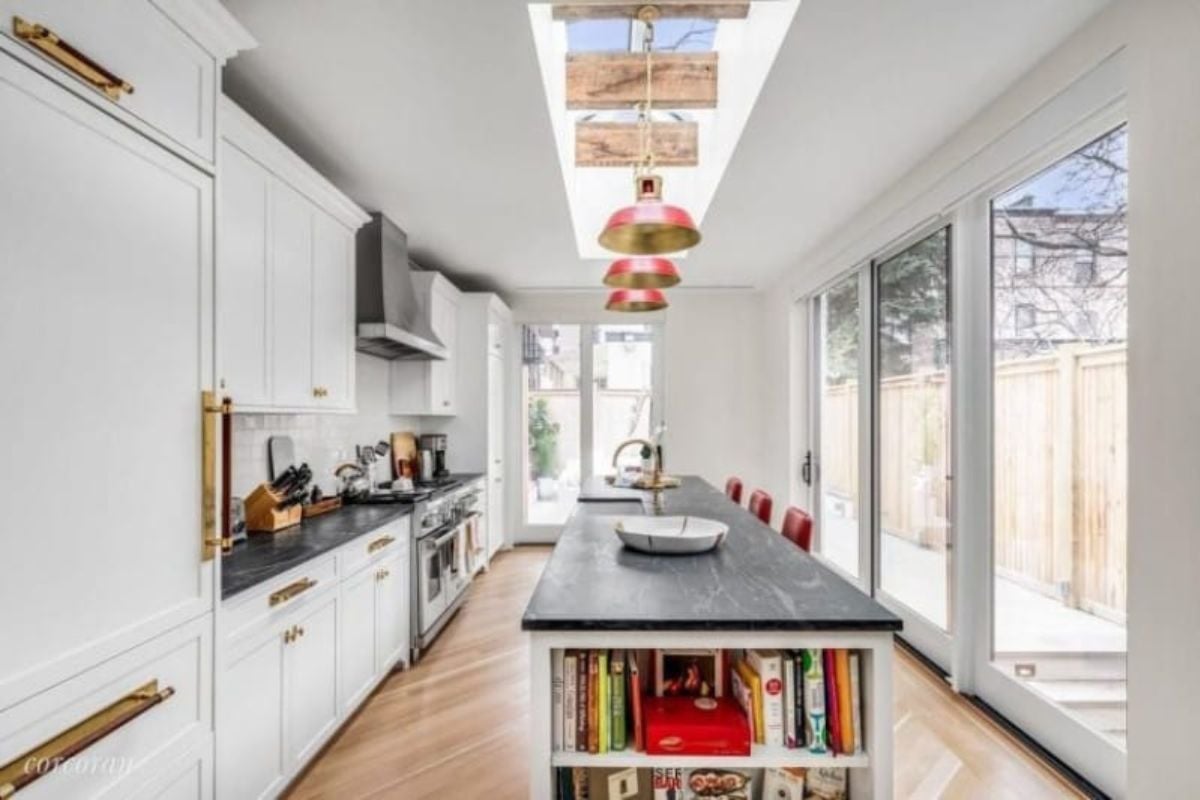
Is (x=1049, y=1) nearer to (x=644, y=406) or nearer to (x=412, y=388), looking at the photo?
(x=412, y=388)

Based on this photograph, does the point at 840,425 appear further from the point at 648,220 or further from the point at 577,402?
the point at 648,220

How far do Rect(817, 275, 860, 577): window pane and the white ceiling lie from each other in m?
0.91

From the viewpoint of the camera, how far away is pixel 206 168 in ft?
4.99

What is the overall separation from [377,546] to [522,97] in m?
2.13

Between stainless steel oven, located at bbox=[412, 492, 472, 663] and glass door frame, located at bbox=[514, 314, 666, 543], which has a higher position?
glass door frame, located at bbox=[514, 314, 666, 543]

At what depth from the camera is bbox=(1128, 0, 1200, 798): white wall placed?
5.17 feet

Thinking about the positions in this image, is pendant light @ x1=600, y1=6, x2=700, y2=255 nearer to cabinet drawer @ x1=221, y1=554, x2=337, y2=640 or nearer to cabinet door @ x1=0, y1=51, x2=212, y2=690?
cabinet door @ x1=0, y1=51, x2=212, y2=690

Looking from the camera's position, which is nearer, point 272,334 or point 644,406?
point 272,334

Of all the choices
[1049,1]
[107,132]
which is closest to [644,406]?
[1049,1]

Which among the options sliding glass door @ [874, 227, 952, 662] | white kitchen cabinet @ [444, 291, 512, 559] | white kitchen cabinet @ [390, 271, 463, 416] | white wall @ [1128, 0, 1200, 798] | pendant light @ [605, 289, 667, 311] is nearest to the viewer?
white wall @ [1128, 0, 1200, 798]

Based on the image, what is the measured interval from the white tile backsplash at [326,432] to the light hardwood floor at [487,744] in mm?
1216

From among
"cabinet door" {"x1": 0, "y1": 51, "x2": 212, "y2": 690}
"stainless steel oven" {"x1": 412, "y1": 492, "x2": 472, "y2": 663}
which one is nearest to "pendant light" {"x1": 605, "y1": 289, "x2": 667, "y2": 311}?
"stainless steel oven" {"x1": 412, "y1": 492, "x2": 472, "y2": 663}

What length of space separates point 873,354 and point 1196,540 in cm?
227

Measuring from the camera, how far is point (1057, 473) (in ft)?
7.53
